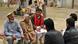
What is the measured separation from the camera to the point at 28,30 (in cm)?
961

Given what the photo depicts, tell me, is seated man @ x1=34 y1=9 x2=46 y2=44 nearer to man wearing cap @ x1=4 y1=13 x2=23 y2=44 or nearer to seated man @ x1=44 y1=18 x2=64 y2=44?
man wearing cap @ x1=4 y1=13 x2=23 y2=44

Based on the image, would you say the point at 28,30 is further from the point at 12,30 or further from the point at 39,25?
the point at 39,25

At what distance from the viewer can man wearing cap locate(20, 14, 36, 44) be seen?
941 centimetres

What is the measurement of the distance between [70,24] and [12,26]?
117 inches

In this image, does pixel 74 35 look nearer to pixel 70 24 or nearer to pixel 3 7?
pixel 70 24

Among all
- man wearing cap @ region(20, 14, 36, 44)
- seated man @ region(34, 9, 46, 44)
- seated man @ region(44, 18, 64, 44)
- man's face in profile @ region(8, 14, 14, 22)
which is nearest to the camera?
seated man @ region(44, 18, 64, 44)

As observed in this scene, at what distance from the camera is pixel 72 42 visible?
6.47 metres

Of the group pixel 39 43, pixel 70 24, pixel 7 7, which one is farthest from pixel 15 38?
pixel 7 7

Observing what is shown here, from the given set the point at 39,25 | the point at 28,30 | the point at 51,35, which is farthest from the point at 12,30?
the point at 51,35

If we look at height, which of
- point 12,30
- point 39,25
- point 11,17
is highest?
point 11,17

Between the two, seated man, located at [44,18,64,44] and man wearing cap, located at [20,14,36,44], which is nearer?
seated man, located at [44,18,64,44]

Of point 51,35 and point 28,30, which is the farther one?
point 28,30

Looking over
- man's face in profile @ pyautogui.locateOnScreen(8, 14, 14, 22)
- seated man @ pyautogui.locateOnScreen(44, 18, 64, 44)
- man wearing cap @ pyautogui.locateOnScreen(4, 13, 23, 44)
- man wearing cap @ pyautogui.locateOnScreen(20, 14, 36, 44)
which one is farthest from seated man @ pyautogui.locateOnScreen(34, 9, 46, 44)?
seated man @ pyautogui.locateOnScreen(44, 18, 64, 44)

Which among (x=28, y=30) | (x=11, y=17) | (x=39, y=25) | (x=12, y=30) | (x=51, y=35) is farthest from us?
(x=39, y=25)
